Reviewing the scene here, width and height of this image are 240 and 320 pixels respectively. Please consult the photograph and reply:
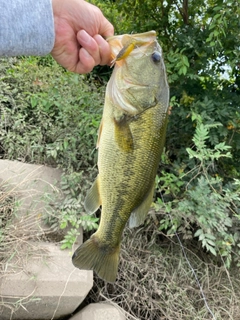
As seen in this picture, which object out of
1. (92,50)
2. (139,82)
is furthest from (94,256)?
(92,50)

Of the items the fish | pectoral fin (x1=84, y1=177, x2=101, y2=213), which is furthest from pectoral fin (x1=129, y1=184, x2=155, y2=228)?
pectoral fin (x1=84, y1=177, x2=101, y2=213)

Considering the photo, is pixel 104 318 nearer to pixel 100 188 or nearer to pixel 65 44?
pixel 100 188

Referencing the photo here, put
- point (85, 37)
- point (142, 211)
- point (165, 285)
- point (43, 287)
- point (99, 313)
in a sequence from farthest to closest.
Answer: point (165, 285)
point (99, 313)
point (43, 287)
point (142, 211)
point (85, 37)

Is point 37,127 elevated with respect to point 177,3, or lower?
lower

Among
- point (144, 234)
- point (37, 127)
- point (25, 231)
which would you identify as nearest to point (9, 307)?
point (25, 231)

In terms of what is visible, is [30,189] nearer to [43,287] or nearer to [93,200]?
[43,287]

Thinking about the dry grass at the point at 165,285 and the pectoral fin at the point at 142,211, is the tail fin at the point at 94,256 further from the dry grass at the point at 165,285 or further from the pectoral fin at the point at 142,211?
the dry grass at the point at 165,285
